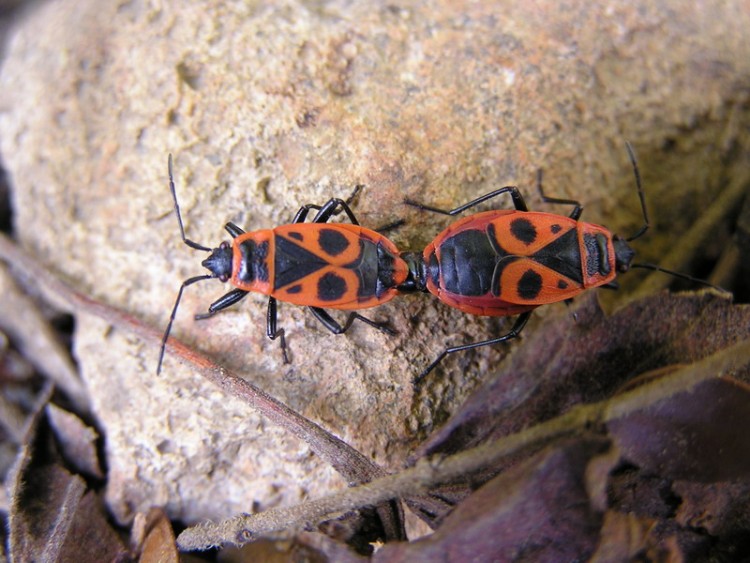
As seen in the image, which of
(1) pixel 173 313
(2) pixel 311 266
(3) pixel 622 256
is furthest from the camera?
(3) pixel 622 256

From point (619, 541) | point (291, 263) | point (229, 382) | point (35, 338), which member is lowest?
point (35, 338)

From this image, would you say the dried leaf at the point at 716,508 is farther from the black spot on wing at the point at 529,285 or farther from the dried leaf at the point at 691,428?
the black spot on wing at the point at 529,285

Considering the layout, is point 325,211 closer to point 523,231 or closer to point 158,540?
point 523,231

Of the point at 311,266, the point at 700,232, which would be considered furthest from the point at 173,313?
the point at 700,232

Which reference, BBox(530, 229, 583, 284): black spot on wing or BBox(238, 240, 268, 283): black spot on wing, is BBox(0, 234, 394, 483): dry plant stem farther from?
BBox(530, 229, 583, 284): black spot on wing

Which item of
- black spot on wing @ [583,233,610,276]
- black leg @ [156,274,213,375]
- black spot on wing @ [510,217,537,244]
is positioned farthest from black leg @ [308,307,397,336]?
black spot on wing @ [583,233,610,276]
